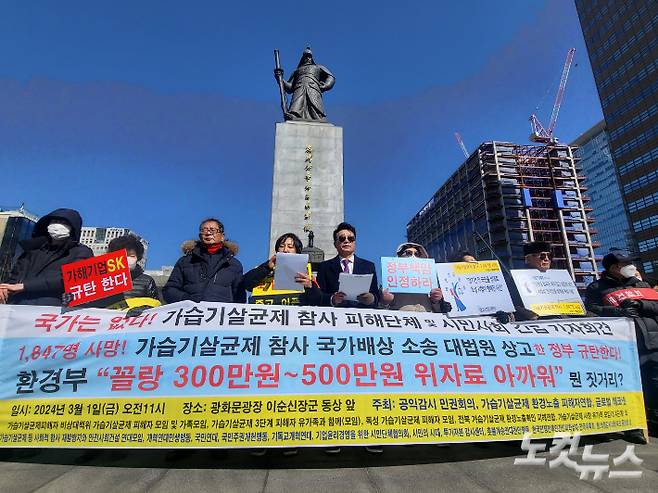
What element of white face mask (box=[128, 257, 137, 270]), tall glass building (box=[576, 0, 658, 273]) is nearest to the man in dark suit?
white face mask (box=[128, 257, 137, 270])

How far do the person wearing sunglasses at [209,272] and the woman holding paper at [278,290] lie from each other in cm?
16

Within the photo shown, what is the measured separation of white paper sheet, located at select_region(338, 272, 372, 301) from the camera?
3.96 m

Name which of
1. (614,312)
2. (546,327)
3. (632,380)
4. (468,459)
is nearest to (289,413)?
(468,459)

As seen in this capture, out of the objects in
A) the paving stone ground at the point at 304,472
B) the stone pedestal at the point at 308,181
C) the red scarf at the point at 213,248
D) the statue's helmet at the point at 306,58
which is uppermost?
the statue's helmet at the point at 306,58

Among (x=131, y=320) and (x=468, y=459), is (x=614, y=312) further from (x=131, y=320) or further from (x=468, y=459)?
(x=131, y=320)

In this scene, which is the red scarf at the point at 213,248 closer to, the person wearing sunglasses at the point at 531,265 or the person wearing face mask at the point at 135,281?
the person wearing face mask at the point at 135,281

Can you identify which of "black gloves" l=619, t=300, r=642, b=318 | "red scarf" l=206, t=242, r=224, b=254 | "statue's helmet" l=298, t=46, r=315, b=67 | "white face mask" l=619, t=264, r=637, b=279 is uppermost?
"statue's helmet" l=298, t=46, r=315, b=67

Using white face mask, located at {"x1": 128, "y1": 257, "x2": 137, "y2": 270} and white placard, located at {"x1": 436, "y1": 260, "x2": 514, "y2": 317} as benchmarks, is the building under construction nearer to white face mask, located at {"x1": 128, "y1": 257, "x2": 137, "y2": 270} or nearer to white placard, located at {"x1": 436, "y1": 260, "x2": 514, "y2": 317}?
white placard, located at {"x1": 436, "y1": 260, "x2": 514, "y2": 317}

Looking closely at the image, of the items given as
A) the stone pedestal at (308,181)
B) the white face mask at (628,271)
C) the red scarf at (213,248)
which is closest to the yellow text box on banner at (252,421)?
the red scarf at (213,248)

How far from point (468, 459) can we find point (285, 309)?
6.49ft

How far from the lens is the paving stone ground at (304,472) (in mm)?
2340

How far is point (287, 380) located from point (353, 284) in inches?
57.2

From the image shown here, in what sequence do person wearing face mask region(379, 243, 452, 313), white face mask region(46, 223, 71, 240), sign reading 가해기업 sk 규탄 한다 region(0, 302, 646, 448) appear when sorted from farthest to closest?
person wearing face mask region(379, 243, 452, 313) → white face mask region(46, 223, 71, 240) → sign reading 가해기업 sk 규탄 한다 region(0, 302, 646, 448)

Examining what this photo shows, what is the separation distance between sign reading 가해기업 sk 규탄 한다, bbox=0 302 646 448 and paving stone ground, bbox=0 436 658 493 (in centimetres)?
19
